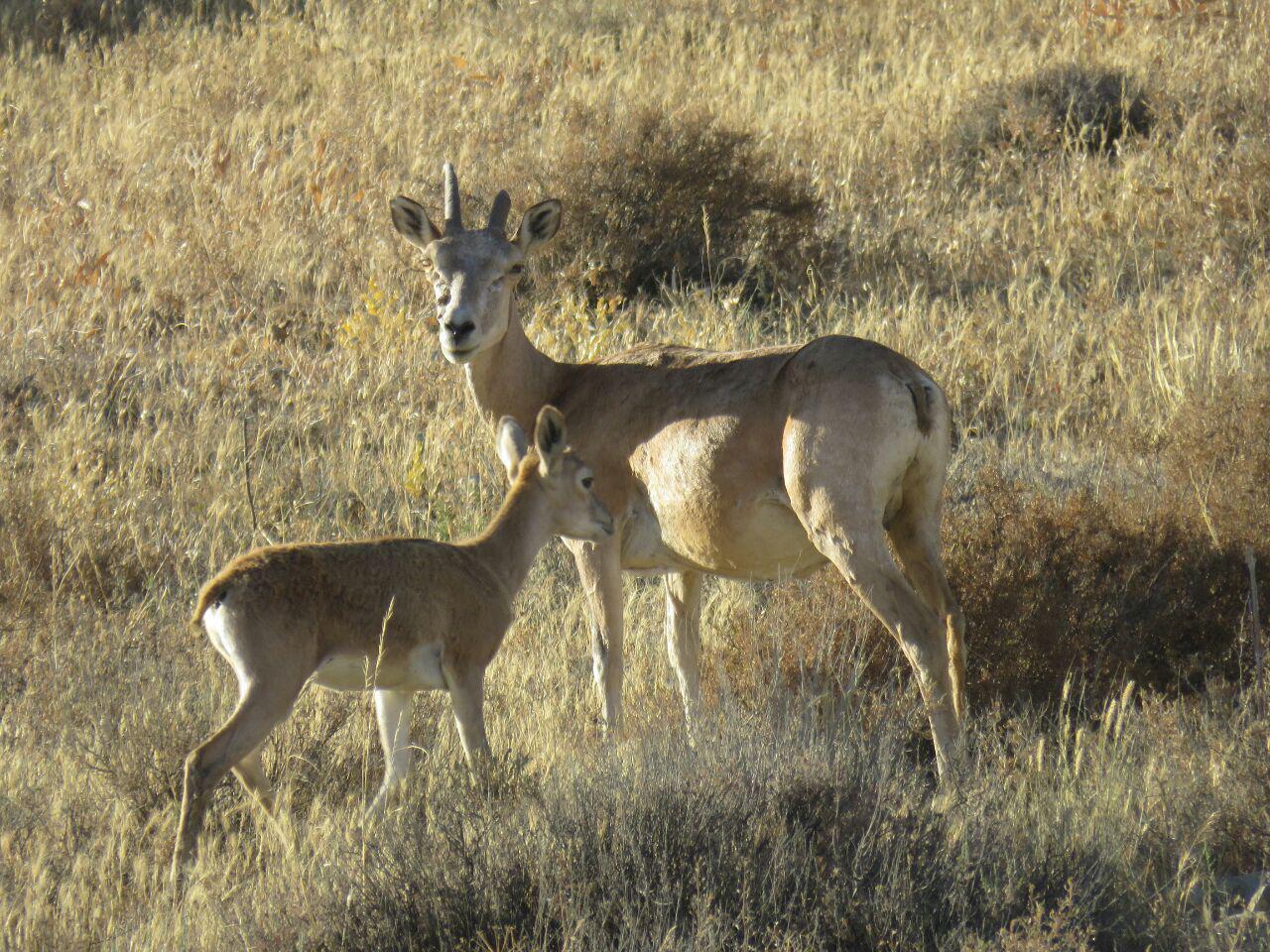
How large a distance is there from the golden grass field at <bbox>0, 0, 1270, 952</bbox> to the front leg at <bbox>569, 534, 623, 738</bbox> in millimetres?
230

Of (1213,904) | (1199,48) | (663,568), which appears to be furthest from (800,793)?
(1199,48)

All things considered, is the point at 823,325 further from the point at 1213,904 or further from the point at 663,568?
the point at 1213,904

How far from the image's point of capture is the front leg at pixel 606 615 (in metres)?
7.80

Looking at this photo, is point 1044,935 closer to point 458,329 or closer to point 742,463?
point 742,463

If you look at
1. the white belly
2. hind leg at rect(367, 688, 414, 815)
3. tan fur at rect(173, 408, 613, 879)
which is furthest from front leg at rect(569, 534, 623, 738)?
the white belly

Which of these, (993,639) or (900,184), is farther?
(900,184)

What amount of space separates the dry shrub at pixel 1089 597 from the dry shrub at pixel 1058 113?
7917 millimetres

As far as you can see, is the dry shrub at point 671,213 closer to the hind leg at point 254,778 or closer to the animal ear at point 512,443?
the animal ear at point 512,443

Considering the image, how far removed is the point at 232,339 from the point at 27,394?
5.18 ft

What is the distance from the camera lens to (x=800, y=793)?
5582mm

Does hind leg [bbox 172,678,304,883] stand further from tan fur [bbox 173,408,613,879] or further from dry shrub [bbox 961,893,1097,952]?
dry shrub [bbox 961,893,1097,952]

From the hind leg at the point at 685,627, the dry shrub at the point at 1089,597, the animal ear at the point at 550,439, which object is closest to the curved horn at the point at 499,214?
the animal ear at the point at 550,439

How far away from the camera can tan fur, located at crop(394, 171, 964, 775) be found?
705 cm

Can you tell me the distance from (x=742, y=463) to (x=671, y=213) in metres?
6.53
